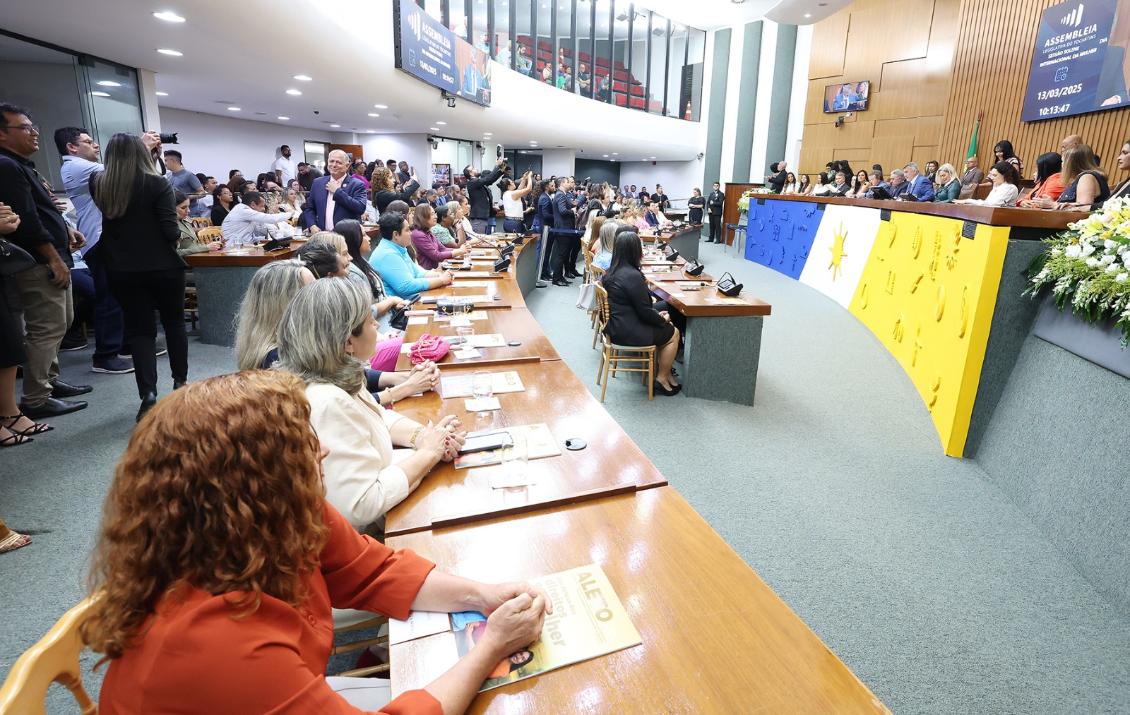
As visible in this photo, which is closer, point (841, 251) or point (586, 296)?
point (586, 296)

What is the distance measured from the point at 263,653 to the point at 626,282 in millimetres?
3389

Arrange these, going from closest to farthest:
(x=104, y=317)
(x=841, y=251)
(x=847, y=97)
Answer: (x=104, y=317) → (x=841, y=251) → (x=847, y=97)

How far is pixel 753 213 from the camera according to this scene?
1046 centimetres

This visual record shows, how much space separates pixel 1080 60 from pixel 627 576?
8252 millimetres

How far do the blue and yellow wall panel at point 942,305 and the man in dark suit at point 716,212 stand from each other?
9.52 m

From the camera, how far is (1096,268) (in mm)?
2332

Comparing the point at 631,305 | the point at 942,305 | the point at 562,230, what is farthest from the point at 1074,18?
the point at 631,305

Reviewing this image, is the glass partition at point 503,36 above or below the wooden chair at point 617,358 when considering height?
above

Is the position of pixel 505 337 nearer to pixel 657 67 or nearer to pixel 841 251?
pixel 841 251

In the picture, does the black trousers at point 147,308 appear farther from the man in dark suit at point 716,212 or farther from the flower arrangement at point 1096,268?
the man in dark suit at point 716,212

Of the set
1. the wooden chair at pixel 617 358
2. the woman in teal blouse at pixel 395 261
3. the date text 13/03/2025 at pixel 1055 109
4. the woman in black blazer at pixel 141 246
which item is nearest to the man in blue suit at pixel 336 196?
the woman in teal blouse at pixel 395 261

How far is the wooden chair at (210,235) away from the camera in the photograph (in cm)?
538

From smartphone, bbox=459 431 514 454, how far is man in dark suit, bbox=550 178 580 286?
6.58m

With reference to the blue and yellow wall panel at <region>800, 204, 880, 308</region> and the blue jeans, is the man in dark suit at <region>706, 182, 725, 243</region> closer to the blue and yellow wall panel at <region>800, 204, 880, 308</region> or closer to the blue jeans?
the blue and yellow wall panel at <region>800, 204, 880, 308</region>
